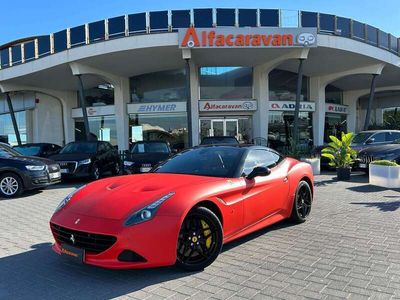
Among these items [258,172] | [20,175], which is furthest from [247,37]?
[258,172]

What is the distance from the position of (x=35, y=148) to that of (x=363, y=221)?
1569 cm

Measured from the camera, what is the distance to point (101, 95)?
2600 centimetres

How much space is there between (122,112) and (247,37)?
947cm

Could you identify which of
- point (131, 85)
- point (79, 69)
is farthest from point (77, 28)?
point (131, 85)

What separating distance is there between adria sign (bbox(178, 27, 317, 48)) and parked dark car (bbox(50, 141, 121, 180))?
6150 millimetres

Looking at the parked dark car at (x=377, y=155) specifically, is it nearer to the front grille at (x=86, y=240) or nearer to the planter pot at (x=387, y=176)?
the planter pot at (x=387, y=176)

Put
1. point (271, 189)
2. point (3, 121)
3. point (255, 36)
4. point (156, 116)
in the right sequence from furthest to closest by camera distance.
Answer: point (3, 121), point (156, 116), point (255, 36), point (271, 189)

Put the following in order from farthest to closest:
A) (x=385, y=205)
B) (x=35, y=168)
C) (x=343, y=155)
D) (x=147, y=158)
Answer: (x=147, y=158), (x=343, y=155), (x=35, y=168), (x=385, y=205)

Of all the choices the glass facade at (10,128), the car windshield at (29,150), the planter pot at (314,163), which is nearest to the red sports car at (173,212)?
the planter pot at (314,163)

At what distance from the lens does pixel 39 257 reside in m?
4.88

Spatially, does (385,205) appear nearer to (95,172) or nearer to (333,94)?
(95,172)

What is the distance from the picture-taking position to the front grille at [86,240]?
3.82 meters

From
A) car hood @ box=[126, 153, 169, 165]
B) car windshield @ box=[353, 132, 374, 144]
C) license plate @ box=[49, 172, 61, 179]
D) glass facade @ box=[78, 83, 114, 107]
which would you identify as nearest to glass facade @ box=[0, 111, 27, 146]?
glass facade @ box=[78, 83, 114, 107]

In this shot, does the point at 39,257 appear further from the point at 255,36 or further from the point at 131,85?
the point at 131,85
